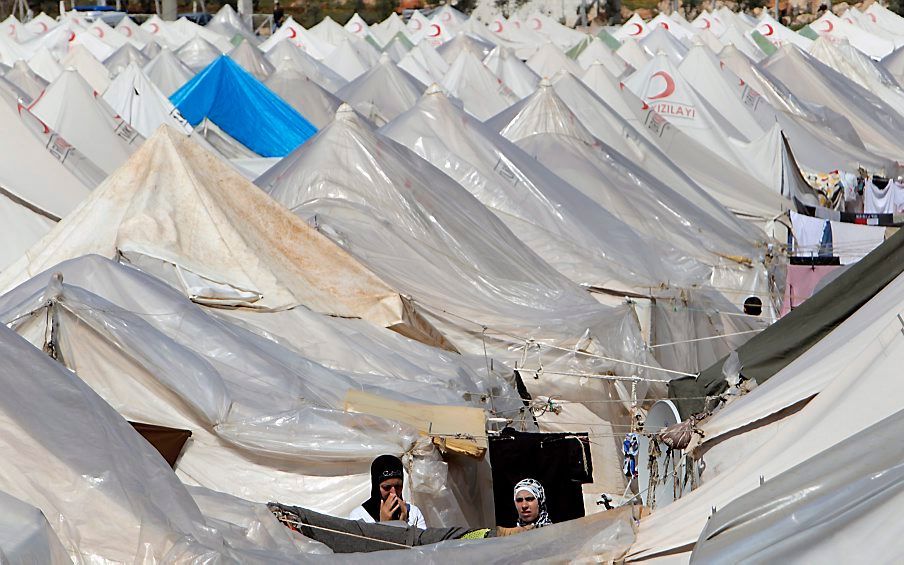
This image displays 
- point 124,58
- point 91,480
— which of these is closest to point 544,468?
point 91,480

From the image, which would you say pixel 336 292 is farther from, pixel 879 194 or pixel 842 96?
pixel 842 96

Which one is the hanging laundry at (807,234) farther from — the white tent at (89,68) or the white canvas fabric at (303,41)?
the white canvas fabric at (303,41)

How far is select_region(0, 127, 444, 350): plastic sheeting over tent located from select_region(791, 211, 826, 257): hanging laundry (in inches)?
269

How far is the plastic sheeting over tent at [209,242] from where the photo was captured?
10.0 m

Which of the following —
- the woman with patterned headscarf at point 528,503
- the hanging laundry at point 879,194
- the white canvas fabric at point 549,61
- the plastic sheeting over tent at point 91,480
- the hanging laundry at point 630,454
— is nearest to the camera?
the plastic sheeting over tent at point 91,480

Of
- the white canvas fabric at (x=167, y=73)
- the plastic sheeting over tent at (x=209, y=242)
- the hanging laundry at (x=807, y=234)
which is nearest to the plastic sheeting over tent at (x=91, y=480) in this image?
the plastic sheeting over tent at (x=209, y=242)

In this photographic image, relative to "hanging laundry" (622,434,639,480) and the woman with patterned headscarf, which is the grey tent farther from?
the woman with patterned headscarf

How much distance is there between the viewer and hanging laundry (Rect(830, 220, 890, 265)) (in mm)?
15805

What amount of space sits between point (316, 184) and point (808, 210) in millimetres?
8552

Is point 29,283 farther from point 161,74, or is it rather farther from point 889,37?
point 889,37

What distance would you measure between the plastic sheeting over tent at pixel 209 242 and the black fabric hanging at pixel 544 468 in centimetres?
202

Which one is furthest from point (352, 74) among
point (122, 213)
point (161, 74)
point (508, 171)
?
point (122, 213)

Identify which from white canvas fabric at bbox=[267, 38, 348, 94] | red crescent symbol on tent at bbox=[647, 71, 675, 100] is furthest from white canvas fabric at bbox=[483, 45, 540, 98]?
red crescent symbol on tent at bbox=[647, 71, 675, 100]

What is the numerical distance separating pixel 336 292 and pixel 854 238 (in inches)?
306
